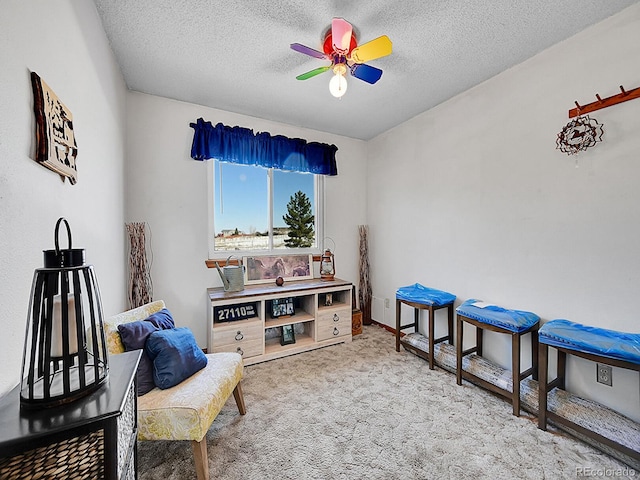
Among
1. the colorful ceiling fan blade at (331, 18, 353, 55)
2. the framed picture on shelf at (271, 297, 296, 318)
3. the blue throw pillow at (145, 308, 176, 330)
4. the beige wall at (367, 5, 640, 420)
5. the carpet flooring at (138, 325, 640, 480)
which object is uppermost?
the colorful ceiling fan blade at (331, 18, 353, 55)

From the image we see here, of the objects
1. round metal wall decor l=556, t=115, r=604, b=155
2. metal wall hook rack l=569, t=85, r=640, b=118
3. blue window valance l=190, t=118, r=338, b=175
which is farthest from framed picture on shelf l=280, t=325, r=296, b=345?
metal wall hook rack l=569, t=85, r=640, b=118

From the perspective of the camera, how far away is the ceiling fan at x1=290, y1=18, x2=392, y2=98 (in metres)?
1.61

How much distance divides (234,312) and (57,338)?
1988 millimetres

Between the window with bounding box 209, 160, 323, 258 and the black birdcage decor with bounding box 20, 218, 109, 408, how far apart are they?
216 cm

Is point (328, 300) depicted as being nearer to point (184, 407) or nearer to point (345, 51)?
point (184, 407)

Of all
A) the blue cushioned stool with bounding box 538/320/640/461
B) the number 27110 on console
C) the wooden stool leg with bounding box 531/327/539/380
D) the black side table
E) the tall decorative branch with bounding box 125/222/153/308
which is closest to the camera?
the black side table

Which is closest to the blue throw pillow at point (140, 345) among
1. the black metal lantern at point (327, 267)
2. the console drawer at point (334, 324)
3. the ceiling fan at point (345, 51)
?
the console drawer at point (334, 324)

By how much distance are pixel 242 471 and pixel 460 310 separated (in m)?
1.93

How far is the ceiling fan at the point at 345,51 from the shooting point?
5.29 feet

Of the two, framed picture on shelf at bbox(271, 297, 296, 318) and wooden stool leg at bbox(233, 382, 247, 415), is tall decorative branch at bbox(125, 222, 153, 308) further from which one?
wooden stool leg at bbox(233, 382, 247, 415)

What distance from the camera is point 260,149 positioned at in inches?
122

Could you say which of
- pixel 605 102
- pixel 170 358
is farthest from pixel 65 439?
pixel 605 102

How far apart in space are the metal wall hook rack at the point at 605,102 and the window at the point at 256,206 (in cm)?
251

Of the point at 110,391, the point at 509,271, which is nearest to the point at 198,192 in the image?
the point at 110,391
